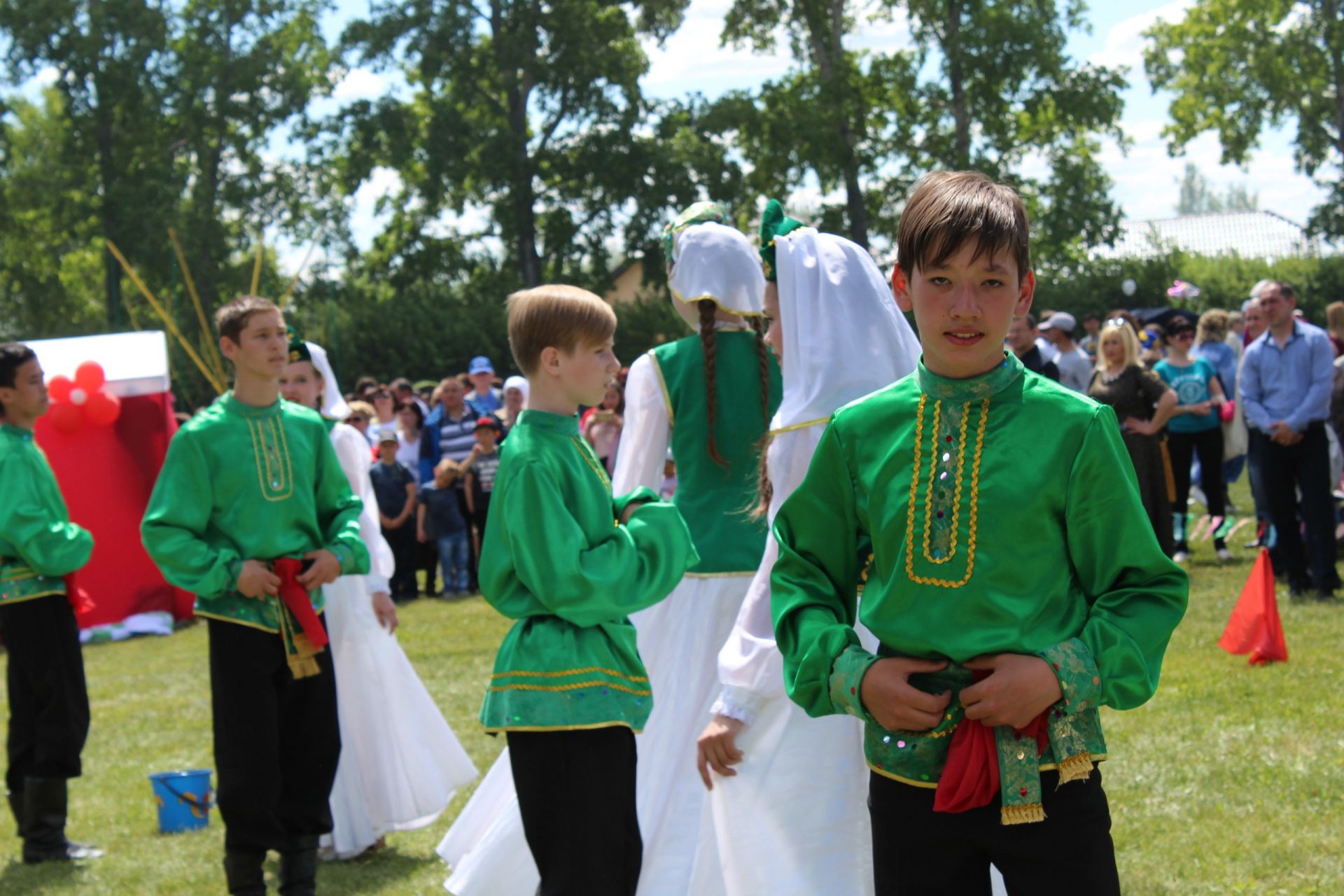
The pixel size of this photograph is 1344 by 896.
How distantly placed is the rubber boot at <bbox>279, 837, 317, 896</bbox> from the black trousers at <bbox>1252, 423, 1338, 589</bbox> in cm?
734

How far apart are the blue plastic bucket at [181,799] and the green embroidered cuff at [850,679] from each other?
4.91m

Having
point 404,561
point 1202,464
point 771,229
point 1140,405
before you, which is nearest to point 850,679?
point 771,229

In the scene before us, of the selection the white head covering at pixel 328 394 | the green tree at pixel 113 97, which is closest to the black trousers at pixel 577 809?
the white head covering at pixel 328 394

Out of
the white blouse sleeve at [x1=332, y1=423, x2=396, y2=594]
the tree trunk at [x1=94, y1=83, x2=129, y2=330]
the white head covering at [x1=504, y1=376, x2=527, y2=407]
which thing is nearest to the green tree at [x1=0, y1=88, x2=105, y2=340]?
the tree trunk at [x1=94, y1=83, x2=129, y2=330]

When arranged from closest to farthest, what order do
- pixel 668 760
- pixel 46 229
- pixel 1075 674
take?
1. pixel 1075 674
2. pixel 668 760
3. pixel 46 229

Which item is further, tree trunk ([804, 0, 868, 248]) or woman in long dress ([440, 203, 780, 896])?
tree trunk ([804, 0, 868, 248])

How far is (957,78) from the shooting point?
103 ft

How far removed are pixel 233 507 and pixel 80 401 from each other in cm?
885

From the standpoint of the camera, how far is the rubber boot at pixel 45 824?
6.15 m

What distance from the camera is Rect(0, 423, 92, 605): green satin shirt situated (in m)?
5.94

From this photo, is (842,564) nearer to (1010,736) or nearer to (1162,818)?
(1010,736)

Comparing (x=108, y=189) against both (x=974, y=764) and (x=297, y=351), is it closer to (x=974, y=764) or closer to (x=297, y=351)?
(x=297, y=351)

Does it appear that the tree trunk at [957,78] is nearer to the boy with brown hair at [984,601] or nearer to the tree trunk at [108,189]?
the tree trunk at [108,189]

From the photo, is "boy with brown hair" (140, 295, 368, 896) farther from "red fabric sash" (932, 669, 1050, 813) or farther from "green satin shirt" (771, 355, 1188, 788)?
"red fabric sash" (932, 669, 1050, 813)
